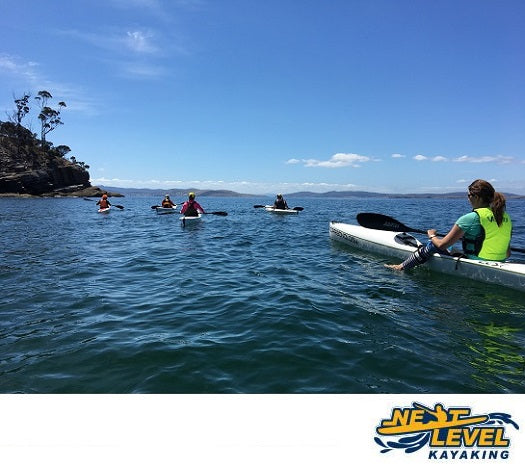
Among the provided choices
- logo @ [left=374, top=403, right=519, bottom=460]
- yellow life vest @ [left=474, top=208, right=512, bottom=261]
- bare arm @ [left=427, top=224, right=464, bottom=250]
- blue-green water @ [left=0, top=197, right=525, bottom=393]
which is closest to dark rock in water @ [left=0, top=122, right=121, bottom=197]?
Result: blue-green water @ [left=0, top=197, right=525, bottom=393]

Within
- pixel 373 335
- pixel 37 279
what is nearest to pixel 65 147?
pixel 37 279

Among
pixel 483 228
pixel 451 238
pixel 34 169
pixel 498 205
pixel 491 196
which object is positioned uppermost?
pixel 34 169

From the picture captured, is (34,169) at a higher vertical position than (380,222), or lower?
higher

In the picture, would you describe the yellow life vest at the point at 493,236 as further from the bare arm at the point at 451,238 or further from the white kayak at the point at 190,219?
the white kayak at the point at 190,219

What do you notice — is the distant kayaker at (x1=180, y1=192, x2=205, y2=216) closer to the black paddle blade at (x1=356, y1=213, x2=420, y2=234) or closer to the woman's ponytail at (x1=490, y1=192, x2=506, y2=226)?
the black paddle blade at (x1=356, y1=213, x2=420, y2=234)

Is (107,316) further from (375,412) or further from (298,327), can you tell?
(375,412)

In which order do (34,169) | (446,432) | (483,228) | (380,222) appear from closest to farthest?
(446,432), (483,228), (380,222), (34,169)

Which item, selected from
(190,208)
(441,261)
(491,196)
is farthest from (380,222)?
(190,208)

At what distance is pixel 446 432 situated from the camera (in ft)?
6.53

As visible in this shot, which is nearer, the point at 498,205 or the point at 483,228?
the point at 498,205

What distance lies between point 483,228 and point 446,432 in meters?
6.90

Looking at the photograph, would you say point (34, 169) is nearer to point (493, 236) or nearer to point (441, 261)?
point (441, 261)

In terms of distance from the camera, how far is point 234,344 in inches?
188

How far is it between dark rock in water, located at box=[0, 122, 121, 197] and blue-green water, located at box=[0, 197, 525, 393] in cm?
6936
